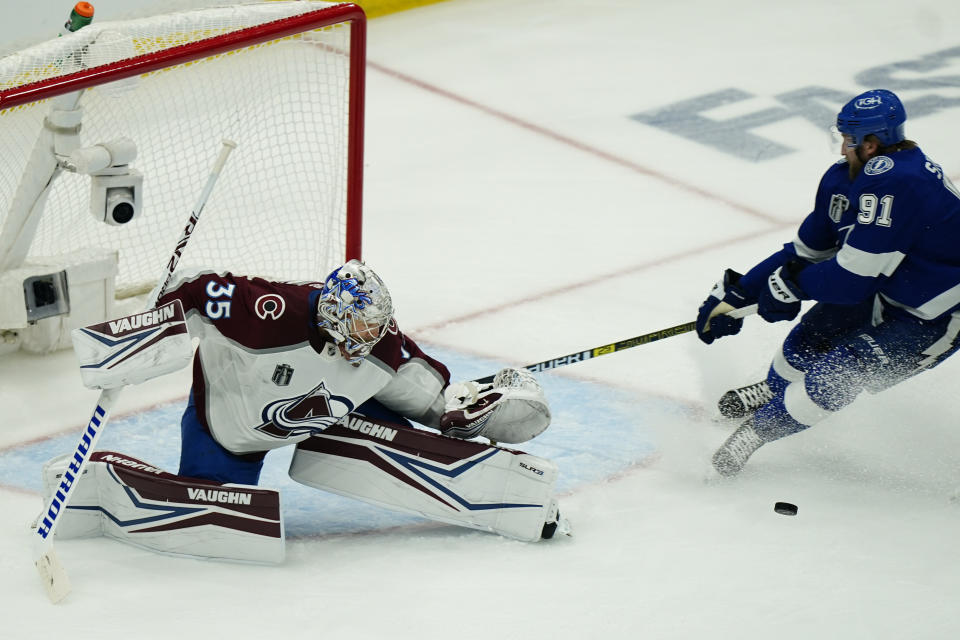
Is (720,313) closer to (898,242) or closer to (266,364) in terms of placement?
(898,242)

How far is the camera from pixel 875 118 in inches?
130

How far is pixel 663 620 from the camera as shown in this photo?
2.77 meters

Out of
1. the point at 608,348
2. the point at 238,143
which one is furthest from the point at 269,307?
the point at 238,143

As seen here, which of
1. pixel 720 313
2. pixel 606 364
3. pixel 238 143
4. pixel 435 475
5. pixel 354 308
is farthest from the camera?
pixel 238 143

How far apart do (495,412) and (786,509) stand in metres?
0.73

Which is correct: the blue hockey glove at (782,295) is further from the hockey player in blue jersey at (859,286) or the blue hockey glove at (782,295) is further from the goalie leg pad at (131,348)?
the goalie leg pad at (131,348)

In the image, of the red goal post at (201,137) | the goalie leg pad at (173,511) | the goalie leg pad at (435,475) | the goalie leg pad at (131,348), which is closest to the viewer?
the goalie leg pad at (131,348)

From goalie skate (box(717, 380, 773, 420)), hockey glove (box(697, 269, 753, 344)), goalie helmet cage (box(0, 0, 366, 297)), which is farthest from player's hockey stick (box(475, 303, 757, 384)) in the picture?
goalie helmet cage (box(0, 0, 366, 297))

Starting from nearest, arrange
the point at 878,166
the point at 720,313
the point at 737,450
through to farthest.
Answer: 1. the point at 878,166
2. the point at 737,450
3. the point at 720,313

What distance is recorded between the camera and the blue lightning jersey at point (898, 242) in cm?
325

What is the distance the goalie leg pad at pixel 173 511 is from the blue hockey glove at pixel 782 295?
4.55 feet

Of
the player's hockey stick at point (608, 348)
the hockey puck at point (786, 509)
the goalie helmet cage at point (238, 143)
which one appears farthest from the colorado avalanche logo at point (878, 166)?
the goalie helmet cage at point (238, 143)

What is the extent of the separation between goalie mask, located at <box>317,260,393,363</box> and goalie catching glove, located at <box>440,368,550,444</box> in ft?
1.27

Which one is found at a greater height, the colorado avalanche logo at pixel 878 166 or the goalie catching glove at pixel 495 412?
the colorado avalanche logo at pixel 878 166
